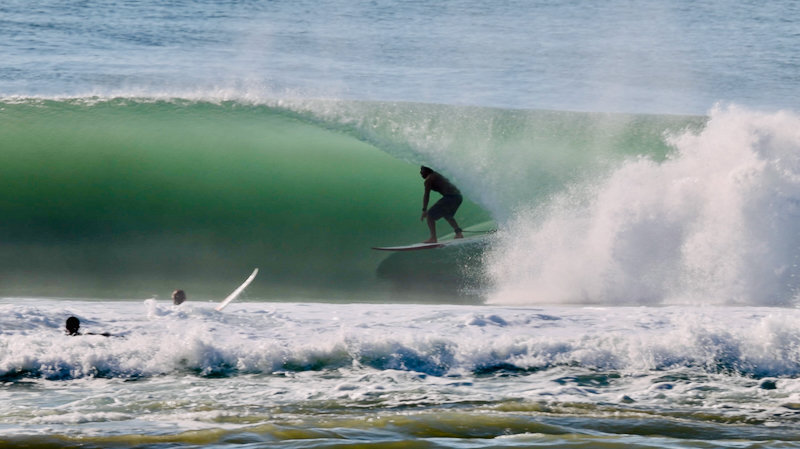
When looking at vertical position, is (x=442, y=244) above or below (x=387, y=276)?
above

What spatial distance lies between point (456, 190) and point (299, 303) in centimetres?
226

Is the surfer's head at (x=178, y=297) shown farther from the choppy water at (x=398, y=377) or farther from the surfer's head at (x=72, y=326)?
the surfer's head at (x=72, y=326)

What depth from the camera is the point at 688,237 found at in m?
7.13

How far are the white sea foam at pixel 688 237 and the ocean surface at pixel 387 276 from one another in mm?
21

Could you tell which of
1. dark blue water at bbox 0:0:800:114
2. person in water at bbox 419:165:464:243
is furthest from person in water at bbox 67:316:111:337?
dark blue water at bbox 0:0:800:114

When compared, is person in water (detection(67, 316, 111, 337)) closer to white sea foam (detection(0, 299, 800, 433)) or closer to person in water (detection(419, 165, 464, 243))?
white sea foam (detection(0, 299, 800, 433))

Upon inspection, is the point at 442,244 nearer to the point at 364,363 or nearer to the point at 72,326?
the point at 364,363

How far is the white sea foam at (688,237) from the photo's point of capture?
693 centimetres

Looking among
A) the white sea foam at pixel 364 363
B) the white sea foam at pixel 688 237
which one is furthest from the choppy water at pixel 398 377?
the white sea foam at pixel 688 237

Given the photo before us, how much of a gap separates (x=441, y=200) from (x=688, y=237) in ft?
8.07

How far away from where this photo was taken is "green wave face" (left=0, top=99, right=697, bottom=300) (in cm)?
759

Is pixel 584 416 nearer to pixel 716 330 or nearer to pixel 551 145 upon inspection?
pixel 716 330

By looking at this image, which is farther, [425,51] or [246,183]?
[425,51]

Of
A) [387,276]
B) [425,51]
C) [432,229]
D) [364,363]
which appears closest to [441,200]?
[432,229]
